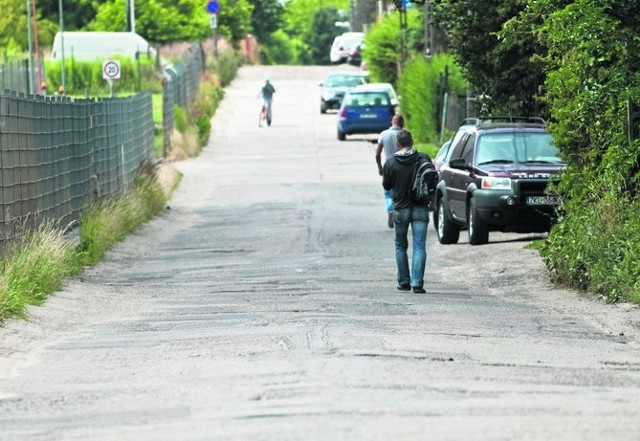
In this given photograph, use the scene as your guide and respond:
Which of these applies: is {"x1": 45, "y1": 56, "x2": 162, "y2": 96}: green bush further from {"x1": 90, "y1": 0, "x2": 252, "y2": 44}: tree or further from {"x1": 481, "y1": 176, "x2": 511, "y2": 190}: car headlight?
{"x1": 481, "y1": 176, "x2": 511, "y2": 190}: car headlight

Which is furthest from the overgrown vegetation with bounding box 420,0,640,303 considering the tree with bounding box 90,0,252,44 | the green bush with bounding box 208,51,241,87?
the tree with bounding box 90,0,252,44

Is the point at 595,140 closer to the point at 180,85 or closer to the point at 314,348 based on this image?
the point at 314,348

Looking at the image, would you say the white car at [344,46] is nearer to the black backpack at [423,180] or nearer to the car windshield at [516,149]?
the car windshield at [516,149]

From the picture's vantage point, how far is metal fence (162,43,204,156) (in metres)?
45.6

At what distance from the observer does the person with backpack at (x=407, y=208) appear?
1769 centimetres

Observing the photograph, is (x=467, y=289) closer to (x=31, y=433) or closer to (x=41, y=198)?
(x=41, y=198)

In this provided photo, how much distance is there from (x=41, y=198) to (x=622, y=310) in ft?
25.3

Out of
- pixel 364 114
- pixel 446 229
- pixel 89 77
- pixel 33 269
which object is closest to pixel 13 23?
pixel 89 77

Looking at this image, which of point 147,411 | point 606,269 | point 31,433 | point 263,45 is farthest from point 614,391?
point 263,45

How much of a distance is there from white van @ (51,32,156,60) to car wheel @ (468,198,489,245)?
49375mm

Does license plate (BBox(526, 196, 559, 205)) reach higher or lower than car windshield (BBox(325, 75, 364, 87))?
higher

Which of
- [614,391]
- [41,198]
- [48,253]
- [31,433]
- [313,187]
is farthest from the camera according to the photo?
[313,187]

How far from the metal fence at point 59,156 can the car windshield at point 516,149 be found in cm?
547

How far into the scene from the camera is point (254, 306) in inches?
634
